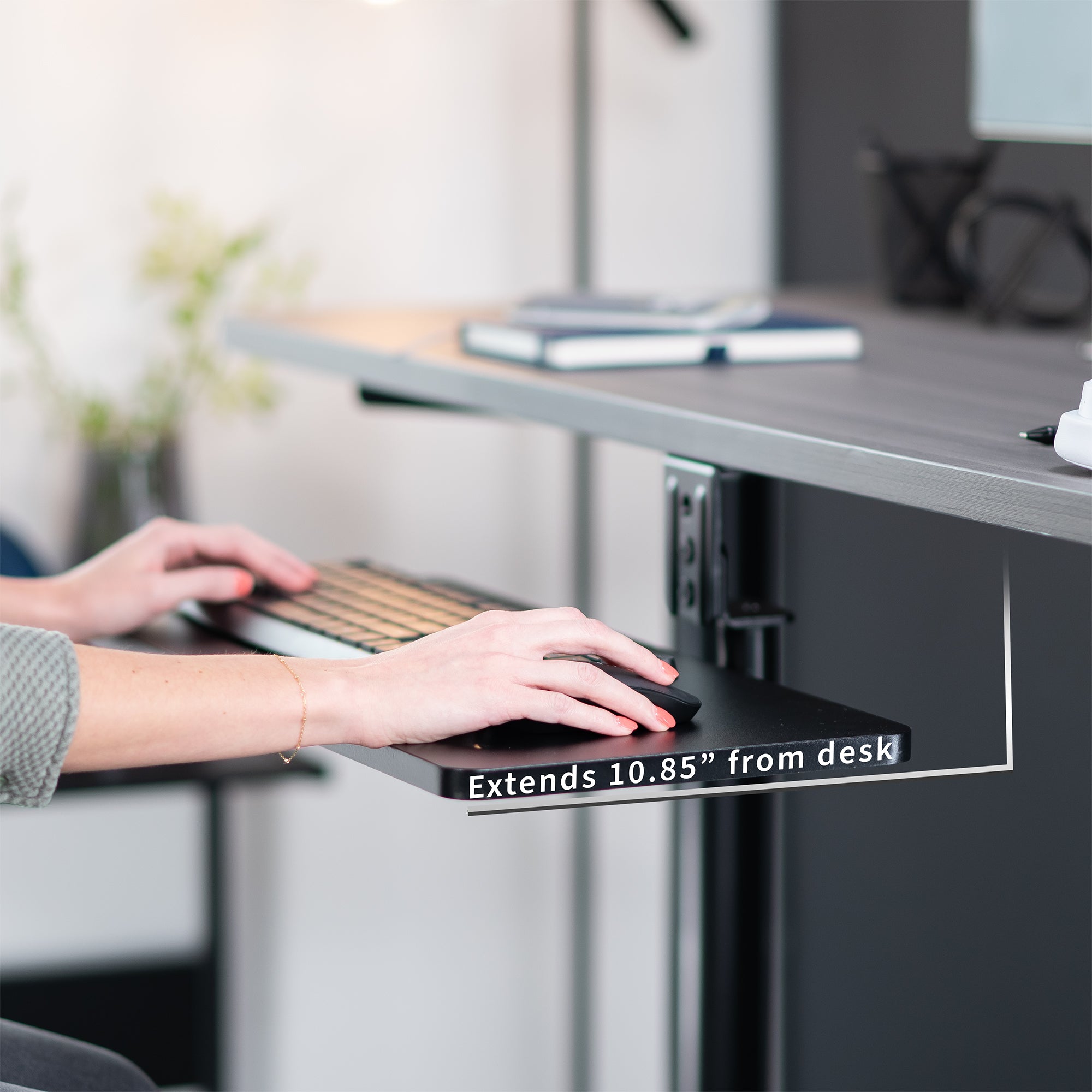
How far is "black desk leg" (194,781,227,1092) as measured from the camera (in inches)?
83.1

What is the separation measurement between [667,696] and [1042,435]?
23cm

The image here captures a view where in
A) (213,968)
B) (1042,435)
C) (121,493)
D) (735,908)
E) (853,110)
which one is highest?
(853,110)

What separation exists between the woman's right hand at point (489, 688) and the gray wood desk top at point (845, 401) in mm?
154

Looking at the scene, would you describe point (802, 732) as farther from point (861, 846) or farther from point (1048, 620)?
point (861, 846)

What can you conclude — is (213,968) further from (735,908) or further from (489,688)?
(489,688)

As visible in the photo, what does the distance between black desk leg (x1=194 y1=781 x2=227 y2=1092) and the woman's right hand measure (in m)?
1.32

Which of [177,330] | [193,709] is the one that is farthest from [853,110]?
[193,709]

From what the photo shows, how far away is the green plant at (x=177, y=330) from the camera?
200 cm

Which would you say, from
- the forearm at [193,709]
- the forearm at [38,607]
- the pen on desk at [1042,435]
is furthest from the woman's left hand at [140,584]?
the pen on desk at [1042,435]

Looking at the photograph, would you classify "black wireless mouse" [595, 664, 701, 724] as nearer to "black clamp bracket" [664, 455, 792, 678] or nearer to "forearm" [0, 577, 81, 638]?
"black clamp bracket" [664, 455, 792, 678]

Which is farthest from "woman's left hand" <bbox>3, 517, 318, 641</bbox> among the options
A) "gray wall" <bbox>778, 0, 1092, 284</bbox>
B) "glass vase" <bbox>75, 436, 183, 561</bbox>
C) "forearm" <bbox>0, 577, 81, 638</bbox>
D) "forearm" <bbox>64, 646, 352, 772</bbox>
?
"gray wall" <bbox>778, 0, 1092, 284</bbox>

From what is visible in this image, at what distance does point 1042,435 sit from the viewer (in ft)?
2.82

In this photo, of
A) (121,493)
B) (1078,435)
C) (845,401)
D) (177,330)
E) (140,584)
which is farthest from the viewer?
(177,330)

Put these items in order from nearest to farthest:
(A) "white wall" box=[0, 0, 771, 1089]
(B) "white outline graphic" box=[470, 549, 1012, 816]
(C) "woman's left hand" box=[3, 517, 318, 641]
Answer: (B) "white outline graphic" box=[470, 549, 1012, 816], (C) "woman's left hand" box=[3, 517, 318, 641], (A) "white wall" box=[0, 0, 771, 1089]
